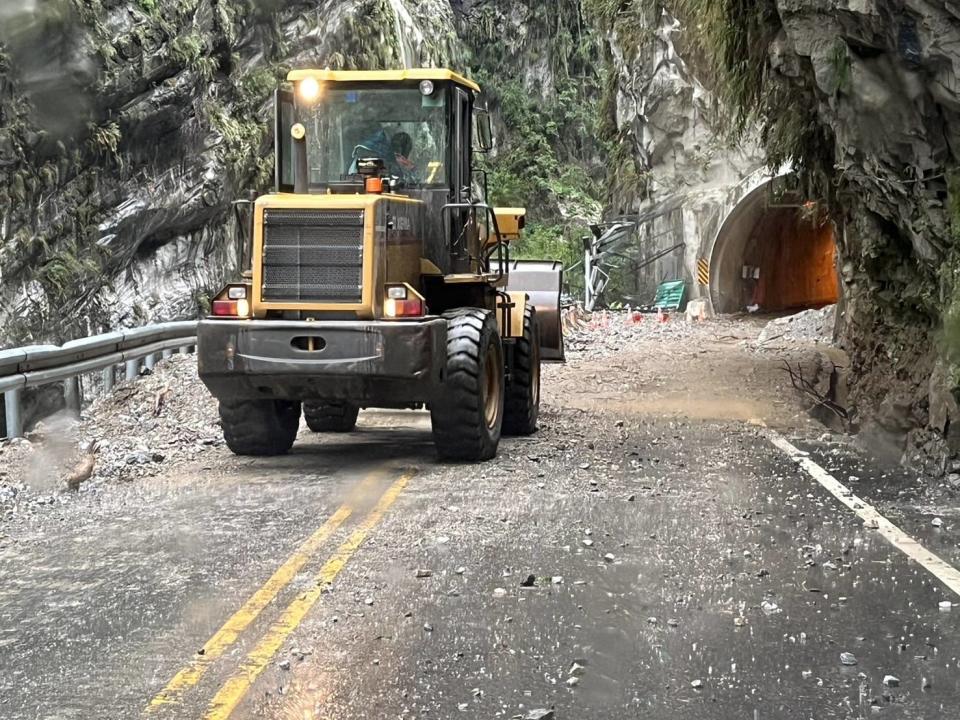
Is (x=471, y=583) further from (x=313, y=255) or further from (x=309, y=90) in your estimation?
(x=309, y=90)

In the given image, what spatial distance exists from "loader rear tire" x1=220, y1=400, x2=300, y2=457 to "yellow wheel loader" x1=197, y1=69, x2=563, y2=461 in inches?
0.5

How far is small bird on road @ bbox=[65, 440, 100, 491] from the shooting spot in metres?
9.23

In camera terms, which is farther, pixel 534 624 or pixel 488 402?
pixel 488 402

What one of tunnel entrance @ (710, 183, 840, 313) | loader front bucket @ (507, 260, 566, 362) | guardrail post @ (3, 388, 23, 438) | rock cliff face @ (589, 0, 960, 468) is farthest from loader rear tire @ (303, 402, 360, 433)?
tunnel entrance @ (710, 183, 840, 313)

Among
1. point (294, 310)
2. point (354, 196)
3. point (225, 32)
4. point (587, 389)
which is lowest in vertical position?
point (587, 389)

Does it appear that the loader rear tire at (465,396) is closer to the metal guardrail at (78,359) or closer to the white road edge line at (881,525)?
the white road edge line at (881,525)

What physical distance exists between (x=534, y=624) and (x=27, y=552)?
11.0ft

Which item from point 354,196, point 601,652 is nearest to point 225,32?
point 354,196

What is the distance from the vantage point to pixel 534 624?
5641mm

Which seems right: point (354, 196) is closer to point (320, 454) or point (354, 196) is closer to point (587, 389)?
point (320, 454)

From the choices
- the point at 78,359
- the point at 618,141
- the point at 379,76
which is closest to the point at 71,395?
the point at 78,359

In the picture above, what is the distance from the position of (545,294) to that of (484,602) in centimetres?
1036

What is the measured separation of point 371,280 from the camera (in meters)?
9.70

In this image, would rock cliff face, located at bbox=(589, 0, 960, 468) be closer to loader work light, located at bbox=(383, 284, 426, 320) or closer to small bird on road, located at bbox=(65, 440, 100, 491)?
loader work light, located at bbox=(383, 284, 426, 320)
